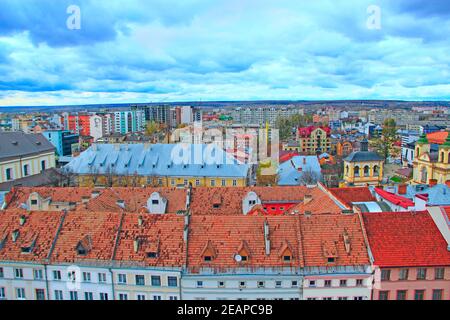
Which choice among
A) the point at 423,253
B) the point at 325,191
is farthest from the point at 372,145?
the point at 423,253

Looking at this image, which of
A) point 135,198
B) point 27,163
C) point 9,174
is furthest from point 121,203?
point 27,163

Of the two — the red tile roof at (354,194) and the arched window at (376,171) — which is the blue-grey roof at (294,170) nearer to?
the arched window at (376,171)

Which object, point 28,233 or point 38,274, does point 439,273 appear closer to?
point 38,274

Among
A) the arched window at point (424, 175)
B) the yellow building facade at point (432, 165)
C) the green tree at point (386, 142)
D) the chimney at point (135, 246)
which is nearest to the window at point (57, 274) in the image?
the chimney at point (135, 246)

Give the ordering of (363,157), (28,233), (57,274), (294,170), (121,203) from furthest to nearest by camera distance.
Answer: (294,170)
(363,157)
(121,203)
(28,233)
(57,274)
